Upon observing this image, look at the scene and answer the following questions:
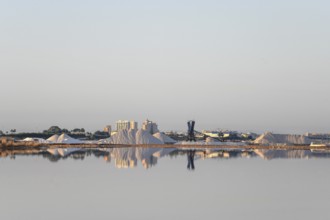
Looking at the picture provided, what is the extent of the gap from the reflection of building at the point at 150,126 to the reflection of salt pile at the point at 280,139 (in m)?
35.6

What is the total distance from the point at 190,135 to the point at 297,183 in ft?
371

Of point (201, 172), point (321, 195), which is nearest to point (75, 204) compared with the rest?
point (321, 195)

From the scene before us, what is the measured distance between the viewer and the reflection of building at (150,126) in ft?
544

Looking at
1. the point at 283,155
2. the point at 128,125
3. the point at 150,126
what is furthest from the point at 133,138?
the point at 128,125

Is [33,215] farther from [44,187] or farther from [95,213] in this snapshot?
[44,187]

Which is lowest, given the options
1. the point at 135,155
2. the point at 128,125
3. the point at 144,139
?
the point at 135,155

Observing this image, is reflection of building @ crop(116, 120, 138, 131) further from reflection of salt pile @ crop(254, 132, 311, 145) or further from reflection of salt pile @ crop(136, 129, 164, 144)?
reflection of salt pile @ crop(136, 129, 164, 144)

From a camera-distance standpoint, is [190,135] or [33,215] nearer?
[33,215]

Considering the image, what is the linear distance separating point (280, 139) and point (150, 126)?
39.4 m

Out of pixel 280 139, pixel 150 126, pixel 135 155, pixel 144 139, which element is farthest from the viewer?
pixel 150 126

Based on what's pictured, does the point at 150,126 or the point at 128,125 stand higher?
the point at 128,125

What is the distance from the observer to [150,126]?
167 m

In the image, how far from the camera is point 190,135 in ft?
477

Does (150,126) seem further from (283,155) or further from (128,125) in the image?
(283,155)
